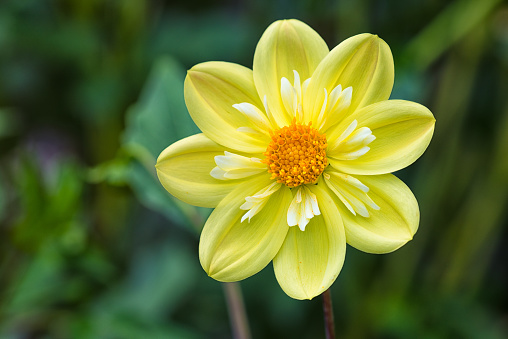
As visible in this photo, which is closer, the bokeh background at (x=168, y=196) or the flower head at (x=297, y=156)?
the flower head at (x=297, y=156)

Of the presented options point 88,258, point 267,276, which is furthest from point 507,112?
point 88,258

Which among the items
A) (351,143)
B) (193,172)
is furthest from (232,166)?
(351,143)

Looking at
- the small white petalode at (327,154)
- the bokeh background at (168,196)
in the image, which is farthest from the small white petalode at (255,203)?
the bokeh background at (168,196)

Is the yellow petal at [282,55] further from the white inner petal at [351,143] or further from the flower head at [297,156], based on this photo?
the white inner petal at [351,143]

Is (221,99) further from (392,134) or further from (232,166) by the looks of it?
(392,134)

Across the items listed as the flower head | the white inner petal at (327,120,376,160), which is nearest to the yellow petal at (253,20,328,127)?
the flower head

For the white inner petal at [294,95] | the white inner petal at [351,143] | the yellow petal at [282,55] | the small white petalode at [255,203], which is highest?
the yellow petal at [282,55]

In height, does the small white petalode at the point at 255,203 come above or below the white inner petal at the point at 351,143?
below

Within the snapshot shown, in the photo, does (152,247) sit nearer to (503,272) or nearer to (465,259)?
(465,259)
